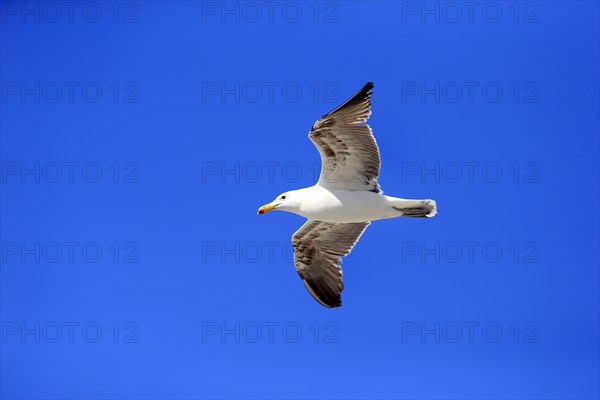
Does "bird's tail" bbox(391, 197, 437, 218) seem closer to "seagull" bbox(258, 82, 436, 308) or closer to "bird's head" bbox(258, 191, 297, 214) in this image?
"seagull" bbox(258, 82, 436, 308)

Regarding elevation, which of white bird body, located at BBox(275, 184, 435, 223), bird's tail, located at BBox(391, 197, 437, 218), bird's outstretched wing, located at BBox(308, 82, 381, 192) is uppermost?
bird's outstretched wing, located at BBox(308, 82, 381, 192)

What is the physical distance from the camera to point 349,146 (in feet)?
27.8

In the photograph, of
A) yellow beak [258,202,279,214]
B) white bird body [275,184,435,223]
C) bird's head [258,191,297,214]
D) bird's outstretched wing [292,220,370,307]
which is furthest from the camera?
bird's outstretched wing [292,220,370,307]

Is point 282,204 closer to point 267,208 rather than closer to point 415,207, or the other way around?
point 267,208

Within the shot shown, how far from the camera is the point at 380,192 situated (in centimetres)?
870

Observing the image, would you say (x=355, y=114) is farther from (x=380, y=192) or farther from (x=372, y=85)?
(x=380, y=192)

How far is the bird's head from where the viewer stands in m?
8.92

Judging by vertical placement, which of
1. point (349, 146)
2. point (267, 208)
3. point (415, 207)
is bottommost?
point (415, 207)

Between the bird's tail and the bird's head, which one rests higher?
the bird's head

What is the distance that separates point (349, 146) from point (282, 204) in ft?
3.42

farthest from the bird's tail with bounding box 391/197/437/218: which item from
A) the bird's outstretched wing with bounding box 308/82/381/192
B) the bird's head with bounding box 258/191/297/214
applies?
the bird's head with bounding box 258/191/297/214

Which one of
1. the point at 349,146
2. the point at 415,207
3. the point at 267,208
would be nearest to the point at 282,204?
the point at 267,208

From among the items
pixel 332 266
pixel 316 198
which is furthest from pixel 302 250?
pixel 316 198

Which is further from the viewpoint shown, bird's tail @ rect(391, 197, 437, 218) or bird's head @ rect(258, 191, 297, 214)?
bird's head @ rect(258, 191, 297, 214)
